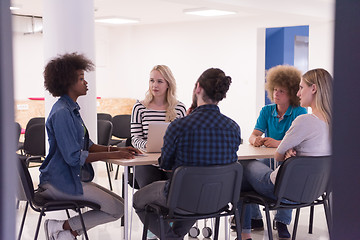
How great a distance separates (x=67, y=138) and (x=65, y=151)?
3.0 inches

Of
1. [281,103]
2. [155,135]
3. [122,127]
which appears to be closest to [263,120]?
[281,103]

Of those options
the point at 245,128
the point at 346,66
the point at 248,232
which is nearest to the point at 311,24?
the point at 245,128

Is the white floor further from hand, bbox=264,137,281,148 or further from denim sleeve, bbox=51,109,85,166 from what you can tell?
denim sleeve, bbox=51,109,85,166

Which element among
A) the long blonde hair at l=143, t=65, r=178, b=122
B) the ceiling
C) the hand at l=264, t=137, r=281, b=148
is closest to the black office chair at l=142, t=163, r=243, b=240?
the hand at l=264, t=137, r=281, b=148

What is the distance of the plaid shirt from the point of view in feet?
9.20

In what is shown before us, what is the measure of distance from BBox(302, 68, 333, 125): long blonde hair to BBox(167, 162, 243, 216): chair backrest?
0.75m

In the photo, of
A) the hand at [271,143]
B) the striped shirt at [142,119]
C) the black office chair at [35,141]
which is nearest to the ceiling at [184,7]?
the black office chair at [35,141]

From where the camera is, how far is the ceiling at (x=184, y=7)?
7273mm

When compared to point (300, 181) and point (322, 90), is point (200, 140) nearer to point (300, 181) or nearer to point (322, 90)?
point (300, 181)

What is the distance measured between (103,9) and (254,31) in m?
3.23

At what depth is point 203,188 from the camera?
279 cm

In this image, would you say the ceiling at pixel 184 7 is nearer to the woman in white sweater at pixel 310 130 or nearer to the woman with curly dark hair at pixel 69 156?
the woman with curly dark hair at pixel 69 156

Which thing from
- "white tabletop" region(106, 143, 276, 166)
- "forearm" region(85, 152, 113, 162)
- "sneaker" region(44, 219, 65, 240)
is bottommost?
"sneaker" region(44, 219, 65, 240)

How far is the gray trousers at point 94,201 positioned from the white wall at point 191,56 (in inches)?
273
